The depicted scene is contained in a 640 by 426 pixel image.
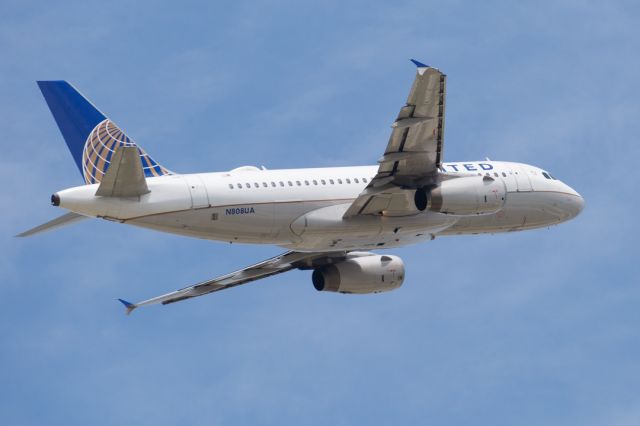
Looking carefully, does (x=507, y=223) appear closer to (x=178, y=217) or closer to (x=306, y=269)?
(x=306, y=269)

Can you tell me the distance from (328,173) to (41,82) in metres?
11.0

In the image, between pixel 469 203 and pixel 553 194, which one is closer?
pixel 469 203

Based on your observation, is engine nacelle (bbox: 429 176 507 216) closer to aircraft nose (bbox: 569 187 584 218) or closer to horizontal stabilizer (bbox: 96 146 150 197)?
aircraft nose (bbox: 569 187 584 218)

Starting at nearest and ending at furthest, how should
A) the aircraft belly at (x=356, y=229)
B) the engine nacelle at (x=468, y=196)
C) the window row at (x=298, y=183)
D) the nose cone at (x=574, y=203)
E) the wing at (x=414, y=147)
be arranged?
the wing at (x=414, y=147) → the window row at (x=298, y=183) → the engine nacelle at (x=468, y=196) → the aircraft belly at (x=356, y=229) → the nose cone at (x=574, y=203)

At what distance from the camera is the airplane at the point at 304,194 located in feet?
157

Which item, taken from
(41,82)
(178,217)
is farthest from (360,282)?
(41,82)

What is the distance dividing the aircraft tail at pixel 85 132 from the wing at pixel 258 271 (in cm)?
834

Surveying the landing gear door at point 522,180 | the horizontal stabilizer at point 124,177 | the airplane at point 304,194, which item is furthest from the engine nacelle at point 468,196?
the horizontal stabilizer at point 124,177

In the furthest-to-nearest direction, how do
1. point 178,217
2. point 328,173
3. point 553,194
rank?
point 553,194
point 328,173
point 178,217

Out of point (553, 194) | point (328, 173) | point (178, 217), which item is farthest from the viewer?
point (553, 194)

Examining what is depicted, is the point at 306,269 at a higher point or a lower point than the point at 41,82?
lower

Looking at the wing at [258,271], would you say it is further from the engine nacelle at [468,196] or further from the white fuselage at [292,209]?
the engine nacelle at [468,196]

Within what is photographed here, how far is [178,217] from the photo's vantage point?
162ft

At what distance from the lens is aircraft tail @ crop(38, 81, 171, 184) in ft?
168
